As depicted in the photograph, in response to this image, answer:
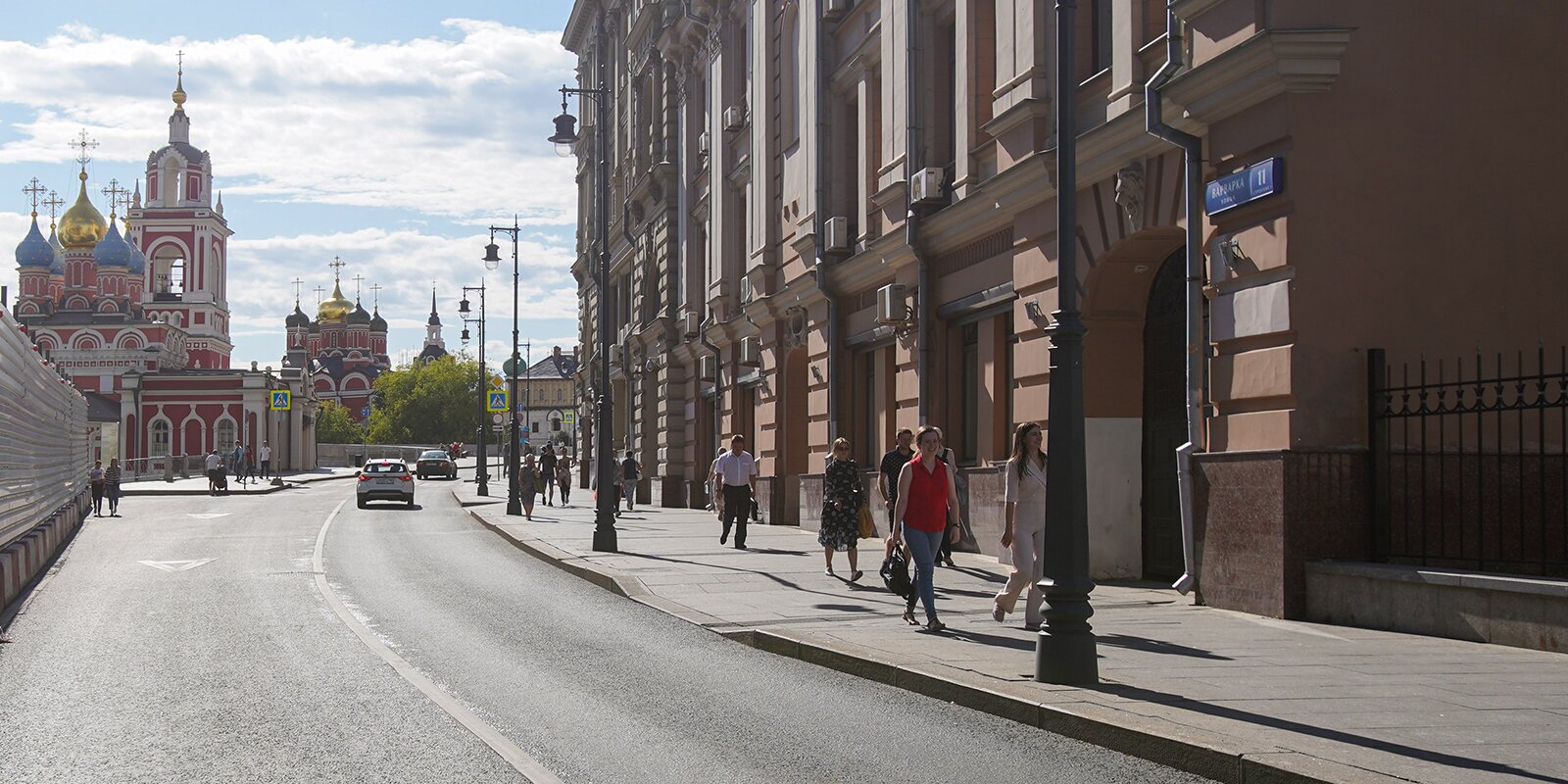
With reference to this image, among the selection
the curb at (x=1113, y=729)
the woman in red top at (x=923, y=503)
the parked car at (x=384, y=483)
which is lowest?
the curb at (x=1113, y=729)

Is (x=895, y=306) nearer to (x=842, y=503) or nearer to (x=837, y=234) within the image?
(x=837, y=234)

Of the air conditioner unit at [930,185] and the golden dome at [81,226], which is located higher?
the golden dome at [81,226]

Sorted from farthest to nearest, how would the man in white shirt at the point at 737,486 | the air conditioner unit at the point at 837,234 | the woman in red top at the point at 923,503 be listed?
1. the air conditioner unit at the point at 837,234
2. the man in white shirt at the point at 737,486
3. the woman in red top at the point at 923,503

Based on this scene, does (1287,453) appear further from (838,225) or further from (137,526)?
(137,526)

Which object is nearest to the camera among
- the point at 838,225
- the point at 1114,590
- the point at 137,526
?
the point at 1114,590

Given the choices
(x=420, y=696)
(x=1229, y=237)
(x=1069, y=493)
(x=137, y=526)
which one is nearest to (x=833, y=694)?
(x=1069, y=493)

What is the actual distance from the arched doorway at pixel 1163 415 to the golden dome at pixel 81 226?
11520 centimetres

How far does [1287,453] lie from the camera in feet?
41.0

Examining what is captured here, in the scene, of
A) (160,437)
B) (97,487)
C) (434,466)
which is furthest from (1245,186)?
(160,437)

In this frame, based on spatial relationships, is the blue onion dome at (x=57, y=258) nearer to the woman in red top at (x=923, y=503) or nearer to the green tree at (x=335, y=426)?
the green tree at (x=335, y=426)

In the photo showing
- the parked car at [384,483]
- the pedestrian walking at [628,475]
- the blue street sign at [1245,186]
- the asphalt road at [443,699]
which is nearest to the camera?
the asphalt road at [443,699]

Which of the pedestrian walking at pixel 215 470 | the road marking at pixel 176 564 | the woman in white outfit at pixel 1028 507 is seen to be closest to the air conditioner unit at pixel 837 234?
the road marking at pixel 176 564

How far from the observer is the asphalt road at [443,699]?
24.8ft

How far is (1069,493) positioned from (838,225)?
15916 millimetres
